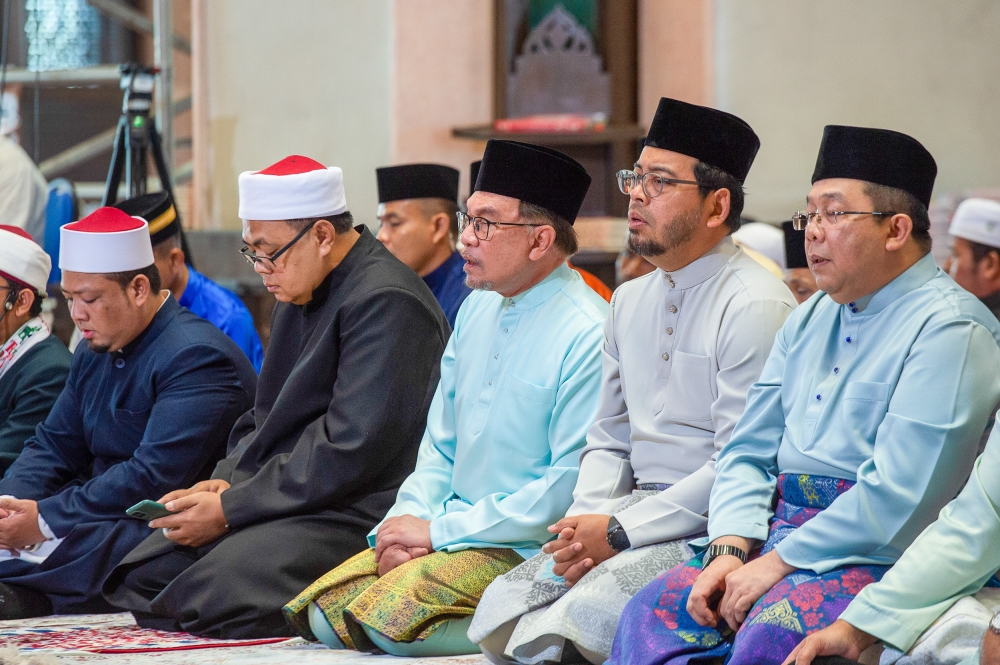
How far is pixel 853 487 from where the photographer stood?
2701 millimetres

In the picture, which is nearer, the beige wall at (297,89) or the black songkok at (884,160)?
the black songkok at (884,160)

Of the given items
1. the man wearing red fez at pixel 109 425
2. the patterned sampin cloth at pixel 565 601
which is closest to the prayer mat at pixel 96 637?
the man wearing red fez at pixel 109 425

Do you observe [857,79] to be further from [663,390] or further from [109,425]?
[109,425]

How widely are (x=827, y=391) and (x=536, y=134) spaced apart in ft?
16.8

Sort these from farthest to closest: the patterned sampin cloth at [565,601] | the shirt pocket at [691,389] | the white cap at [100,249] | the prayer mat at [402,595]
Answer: the white cap at [100,249] → the prayer mat at [402,595] → the shirt pocket at [691,389] → the patterned sampin cloth at [565,601]

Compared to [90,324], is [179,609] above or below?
below

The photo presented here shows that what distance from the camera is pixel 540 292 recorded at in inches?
147

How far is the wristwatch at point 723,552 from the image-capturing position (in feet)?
9.41

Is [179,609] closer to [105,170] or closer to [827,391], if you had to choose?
[827,391]

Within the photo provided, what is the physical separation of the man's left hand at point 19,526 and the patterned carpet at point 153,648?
0.28 m

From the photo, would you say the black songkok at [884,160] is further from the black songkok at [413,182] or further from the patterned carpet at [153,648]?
the black songkok at [413,182]

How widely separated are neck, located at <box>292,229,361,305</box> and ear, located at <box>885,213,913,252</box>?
1.81 meters

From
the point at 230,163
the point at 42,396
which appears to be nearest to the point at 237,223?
the point at 230,163

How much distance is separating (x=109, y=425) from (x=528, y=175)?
1718 mm
